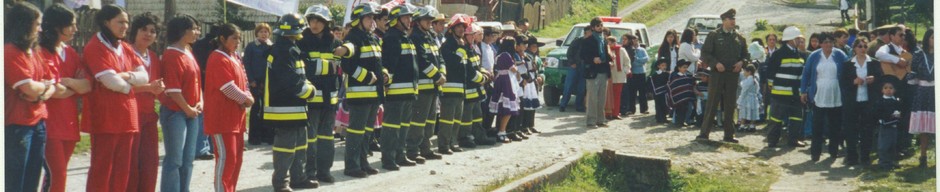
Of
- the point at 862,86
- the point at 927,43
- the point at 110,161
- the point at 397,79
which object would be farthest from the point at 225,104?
the point at 862,86

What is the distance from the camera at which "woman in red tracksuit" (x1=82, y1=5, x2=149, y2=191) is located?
26.2 ft

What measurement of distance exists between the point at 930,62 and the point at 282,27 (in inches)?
256

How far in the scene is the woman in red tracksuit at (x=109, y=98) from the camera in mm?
7980

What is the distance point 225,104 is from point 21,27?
2052 mm

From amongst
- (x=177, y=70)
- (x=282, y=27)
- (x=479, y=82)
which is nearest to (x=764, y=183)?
(x=479, y=82)

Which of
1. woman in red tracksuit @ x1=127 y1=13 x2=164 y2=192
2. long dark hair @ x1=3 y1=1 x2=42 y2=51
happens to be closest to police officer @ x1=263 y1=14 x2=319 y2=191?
woman in red tracksuit @ x1=127 y1=13 x2=164 y2=192

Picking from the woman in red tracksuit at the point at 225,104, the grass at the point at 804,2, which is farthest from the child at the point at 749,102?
the grass at the point at 804,2

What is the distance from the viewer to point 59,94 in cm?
754

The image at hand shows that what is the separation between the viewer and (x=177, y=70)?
28.7 feet

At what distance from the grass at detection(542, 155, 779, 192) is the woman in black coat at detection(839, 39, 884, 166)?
90cm

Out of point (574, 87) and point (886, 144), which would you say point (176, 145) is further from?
point (574, 87)

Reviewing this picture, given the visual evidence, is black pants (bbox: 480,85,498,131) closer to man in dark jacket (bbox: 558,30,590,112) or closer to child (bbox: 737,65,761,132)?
child (bbox: 737,65,761,132)

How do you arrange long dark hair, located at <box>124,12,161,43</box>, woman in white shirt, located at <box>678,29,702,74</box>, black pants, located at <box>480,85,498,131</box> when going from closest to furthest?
long dark hair, located at <box>124,12,161,43</box> < black pants, located at <box>480,85,498,131</box> < woman in white shirt, located at <box>678,29,702,74</box>

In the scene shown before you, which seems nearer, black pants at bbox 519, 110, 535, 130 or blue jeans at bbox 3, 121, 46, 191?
blue jeans at bbox 3, 121, 46, 191
